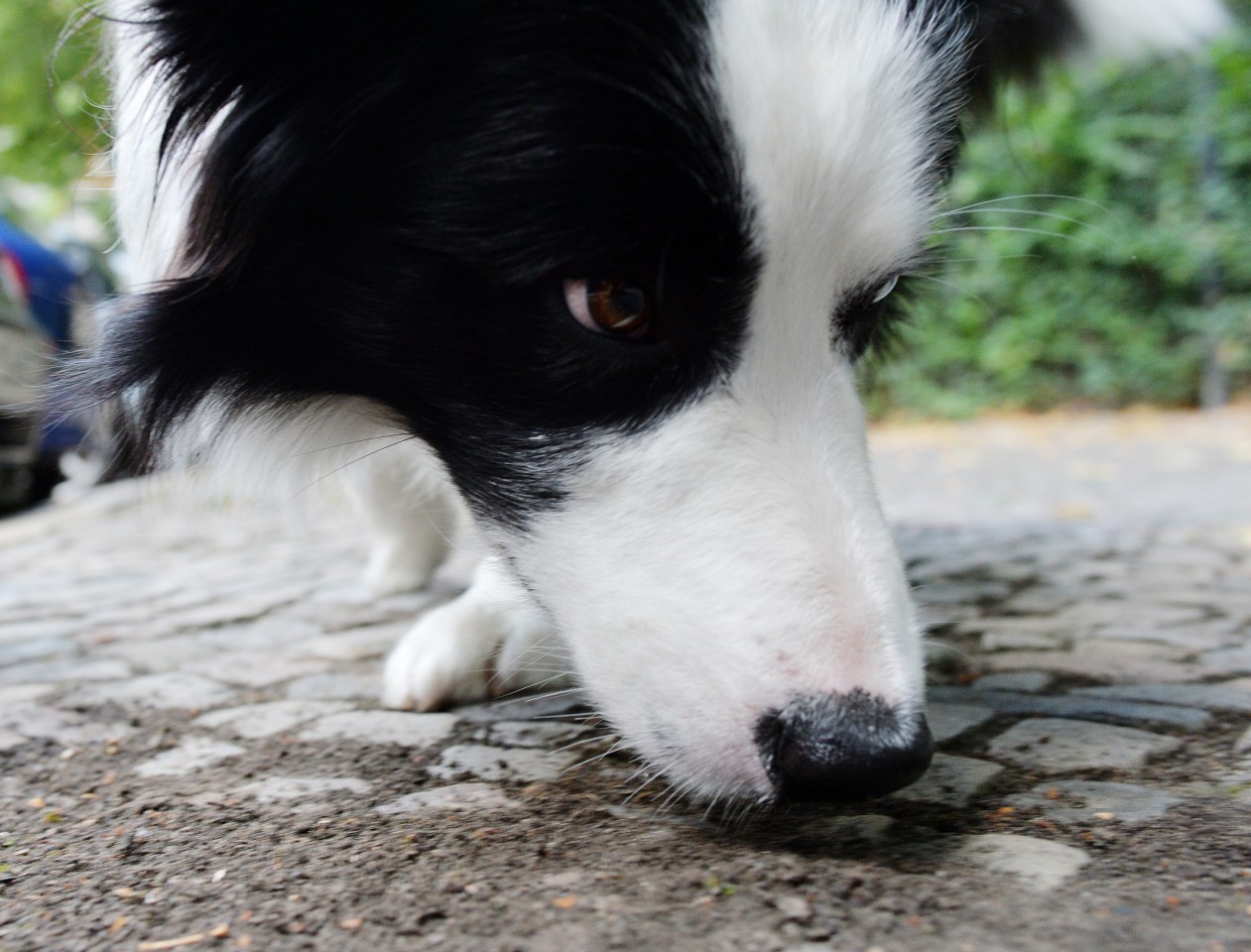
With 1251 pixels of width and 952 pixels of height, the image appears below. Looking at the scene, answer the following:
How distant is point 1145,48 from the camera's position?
12.0 ft

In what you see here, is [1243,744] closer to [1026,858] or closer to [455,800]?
[1026,858]

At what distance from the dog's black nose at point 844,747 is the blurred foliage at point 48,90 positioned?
5.63 ft

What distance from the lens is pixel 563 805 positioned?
1.65 meters

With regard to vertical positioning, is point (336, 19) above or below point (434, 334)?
above

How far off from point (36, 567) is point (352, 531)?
1.35 m

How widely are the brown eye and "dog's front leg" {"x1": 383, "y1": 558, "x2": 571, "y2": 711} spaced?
2.39 feet

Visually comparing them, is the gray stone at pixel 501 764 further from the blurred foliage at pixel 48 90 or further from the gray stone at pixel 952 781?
the blurred foliage at pixel 48 90

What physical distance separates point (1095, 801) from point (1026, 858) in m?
0.27

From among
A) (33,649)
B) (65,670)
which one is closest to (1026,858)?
(65,670)

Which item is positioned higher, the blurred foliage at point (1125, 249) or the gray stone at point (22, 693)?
the blurred foliage at point (1125, 249)

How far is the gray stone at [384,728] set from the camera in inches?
79.4

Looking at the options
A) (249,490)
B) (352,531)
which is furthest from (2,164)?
(249,490)

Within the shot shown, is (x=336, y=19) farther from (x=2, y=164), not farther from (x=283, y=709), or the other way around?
(x=2, y=164)

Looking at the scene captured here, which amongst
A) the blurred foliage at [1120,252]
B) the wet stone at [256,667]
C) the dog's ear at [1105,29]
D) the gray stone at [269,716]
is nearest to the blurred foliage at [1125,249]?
the blurred foliage at [1120,252]
